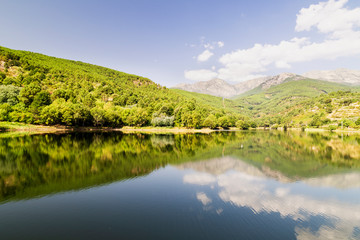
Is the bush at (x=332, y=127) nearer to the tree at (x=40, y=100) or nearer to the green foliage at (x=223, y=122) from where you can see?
the green foliage at (x=223, y=122)

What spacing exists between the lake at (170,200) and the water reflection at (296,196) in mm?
81

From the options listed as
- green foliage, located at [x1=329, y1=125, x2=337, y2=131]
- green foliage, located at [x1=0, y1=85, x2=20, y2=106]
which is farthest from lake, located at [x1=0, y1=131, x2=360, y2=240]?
green foliage, located at [x1=329, y1=125, x2=337, y2=131]

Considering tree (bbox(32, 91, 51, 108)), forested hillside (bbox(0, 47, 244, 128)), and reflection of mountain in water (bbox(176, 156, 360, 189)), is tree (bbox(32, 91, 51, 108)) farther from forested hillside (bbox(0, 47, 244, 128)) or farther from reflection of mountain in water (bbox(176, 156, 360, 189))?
reflection of mountain in water (bbox(176, 156, 360, 189))

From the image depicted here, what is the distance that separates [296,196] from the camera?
16.0 metres

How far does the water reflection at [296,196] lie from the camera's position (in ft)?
37.2

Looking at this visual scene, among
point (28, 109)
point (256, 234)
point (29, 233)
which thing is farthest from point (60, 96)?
point (256, 234)

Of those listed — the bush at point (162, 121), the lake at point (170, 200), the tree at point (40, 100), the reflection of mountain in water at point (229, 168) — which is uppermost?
the tree at point (40, 100)

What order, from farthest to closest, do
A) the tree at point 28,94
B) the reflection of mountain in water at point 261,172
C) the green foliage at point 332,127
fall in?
the green foliage at point 332,127 < the tree at point 28,94 < the reflection of mountain in water at point 261,172

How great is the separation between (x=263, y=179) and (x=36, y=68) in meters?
164

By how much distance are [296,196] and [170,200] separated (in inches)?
435

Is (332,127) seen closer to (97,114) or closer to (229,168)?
(229,168)

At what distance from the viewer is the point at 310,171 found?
24594 millimetres

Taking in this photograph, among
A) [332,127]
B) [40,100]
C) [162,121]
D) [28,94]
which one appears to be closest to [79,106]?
[40,100]

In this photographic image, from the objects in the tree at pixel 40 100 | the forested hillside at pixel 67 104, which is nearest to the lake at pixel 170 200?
the forested hillside at pixel 67 104
